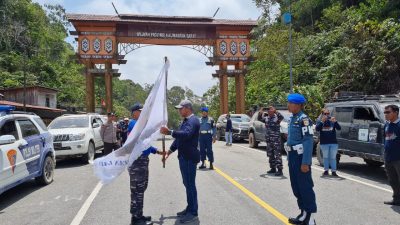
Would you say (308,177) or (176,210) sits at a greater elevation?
(308,177)

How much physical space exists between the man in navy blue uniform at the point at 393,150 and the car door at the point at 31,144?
706 cm

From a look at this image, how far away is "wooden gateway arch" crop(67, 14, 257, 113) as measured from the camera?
29.6 meters

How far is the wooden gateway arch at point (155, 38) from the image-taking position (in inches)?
1165

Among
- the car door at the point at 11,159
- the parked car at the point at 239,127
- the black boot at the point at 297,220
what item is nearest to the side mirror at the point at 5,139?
the car door at the point at 11,159

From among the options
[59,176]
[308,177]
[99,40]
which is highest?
[99,40]

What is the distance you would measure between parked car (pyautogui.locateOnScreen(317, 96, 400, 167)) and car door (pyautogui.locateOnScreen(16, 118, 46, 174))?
304 inches

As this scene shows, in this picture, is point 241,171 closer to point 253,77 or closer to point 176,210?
point 176,210

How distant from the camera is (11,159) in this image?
7676 mm

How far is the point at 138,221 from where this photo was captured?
234 inches

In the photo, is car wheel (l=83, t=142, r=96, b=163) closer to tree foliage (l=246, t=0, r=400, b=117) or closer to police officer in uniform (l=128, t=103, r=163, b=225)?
police officer in uniform (l=128, t=103, r=163, b=225)

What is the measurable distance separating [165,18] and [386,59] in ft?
52.7

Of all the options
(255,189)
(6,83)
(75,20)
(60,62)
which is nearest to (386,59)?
(255,189)

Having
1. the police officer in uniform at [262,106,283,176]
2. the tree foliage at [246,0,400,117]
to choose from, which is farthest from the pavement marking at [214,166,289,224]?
the tree foliage at [246,0,400,117]

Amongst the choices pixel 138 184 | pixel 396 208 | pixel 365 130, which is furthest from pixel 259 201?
pixel 365 130
